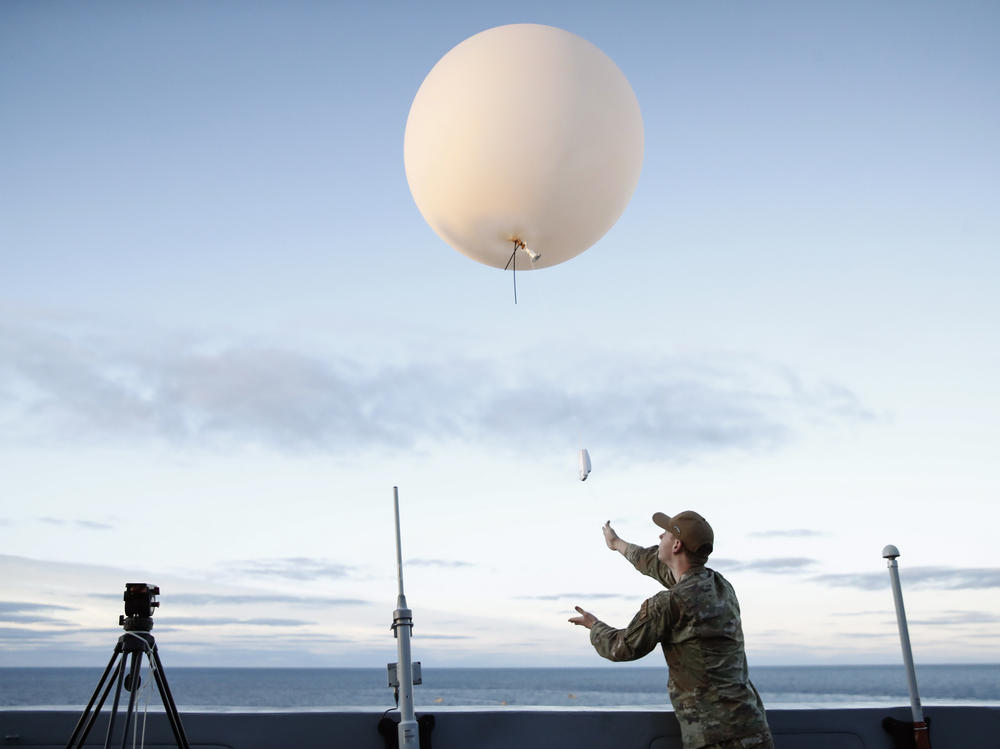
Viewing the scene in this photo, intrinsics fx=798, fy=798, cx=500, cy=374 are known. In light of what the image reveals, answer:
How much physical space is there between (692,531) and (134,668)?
1900 mm

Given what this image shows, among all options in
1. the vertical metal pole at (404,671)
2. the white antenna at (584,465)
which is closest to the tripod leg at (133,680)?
the vertical metal pole at (404,671)

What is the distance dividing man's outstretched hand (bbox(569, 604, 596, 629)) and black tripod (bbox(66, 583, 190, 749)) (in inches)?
52.6

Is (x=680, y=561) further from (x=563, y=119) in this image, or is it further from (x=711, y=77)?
(x=711, y=77)

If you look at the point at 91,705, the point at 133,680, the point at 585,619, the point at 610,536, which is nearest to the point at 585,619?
the point at 585,619

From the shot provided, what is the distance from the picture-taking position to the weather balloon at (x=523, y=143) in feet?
9.49

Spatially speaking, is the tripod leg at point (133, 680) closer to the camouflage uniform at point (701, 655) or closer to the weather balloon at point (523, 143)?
the camouflage uniform at point (701, 655)

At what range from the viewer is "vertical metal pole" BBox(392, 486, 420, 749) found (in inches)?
106

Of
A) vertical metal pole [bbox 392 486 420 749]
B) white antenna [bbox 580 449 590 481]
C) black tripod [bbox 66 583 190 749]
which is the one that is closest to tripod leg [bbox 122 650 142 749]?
black tripod [bbox 66 583 190 749]

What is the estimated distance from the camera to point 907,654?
10.2 feet

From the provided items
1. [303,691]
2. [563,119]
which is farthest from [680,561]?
[303,691]

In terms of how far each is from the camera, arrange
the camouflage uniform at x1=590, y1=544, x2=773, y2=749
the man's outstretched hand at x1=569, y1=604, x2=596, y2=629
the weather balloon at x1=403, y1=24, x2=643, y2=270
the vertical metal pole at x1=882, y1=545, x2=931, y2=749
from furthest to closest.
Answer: the vertical metal pole at x1=882, y1=545, x2=931, y2=749
the weather balloon at x1=403, y1=24, x2=643, y2=270
the man's outstretched hand at x1=569, y1=604, x2=596, y2=629
the camouflage uniform at x1=590, y1=544, x2=773, y2=749

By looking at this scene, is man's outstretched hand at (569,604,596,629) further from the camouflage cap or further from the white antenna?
the white antenna

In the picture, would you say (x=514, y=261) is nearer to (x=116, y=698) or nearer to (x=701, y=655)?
(x=701, y=655)

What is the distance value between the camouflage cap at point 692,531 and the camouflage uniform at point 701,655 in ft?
0.38
